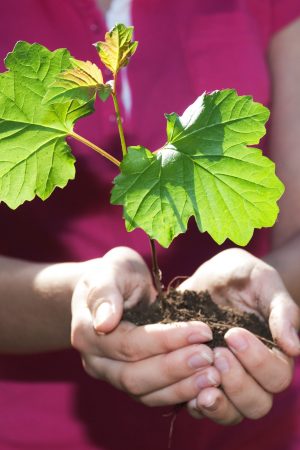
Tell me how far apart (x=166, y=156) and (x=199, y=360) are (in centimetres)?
32

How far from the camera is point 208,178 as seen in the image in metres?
1.02

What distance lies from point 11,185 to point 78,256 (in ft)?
1.91

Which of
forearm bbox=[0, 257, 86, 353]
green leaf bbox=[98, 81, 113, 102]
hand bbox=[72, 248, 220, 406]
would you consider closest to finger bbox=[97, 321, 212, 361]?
hand bbox=[72, 248, 220, 406]

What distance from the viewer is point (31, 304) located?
4.75 ft

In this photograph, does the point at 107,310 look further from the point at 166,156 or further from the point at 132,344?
the point at 166,156

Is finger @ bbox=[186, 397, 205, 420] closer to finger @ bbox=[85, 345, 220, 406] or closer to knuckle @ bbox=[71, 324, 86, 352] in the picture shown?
finger @ bbox=[85, 345, 220, 406]

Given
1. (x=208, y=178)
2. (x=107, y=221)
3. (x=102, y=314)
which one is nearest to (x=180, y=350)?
(x=102, y=314)

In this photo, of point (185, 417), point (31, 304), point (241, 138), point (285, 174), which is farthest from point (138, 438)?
point (241, 138)

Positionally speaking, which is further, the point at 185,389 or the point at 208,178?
the point at 185,389

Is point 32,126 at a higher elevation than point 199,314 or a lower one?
higher

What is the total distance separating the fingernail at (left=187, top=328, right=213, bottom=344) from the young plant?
0.55 feet

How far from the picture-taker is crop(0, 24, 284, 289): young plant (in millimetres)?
1005

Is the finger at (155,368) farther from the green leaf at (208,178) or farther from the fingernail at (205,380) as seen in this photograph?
the green leaf at (208,178)

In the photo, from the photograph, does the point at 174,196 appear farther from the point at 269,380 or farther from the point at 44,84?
the point at 269,380
